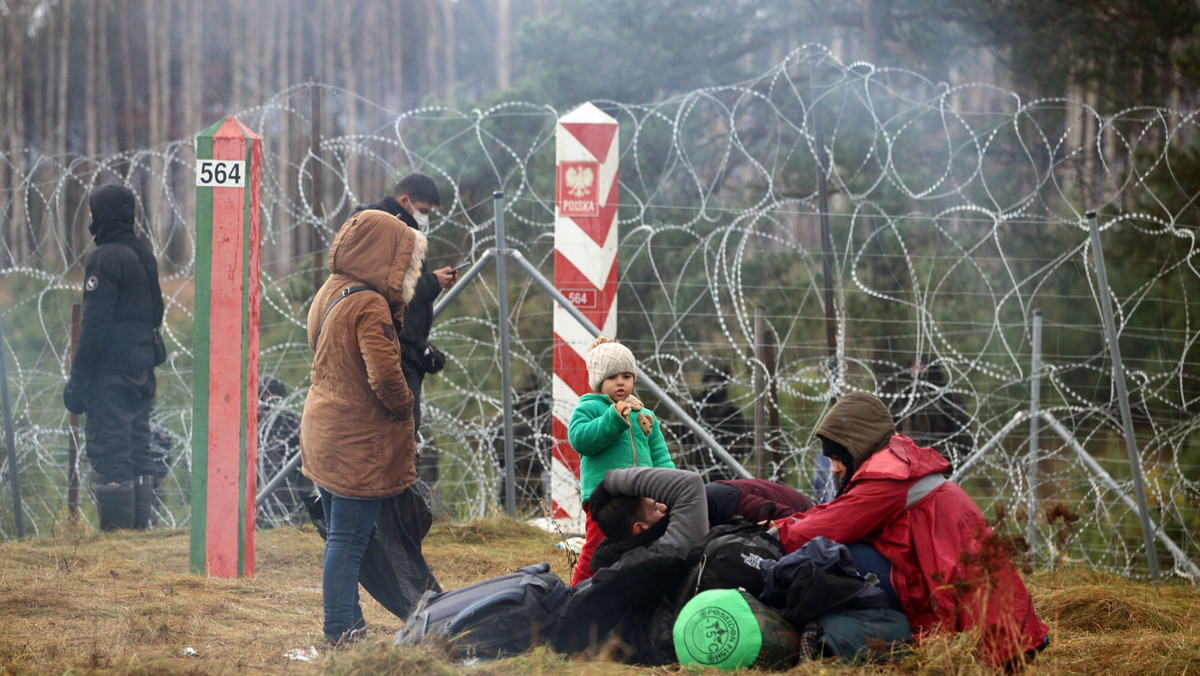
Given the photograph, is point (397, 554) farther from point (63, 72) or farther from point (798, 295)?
point (63, 72)

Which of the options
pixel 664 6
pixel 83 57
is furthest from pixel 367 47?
pixel 664 6

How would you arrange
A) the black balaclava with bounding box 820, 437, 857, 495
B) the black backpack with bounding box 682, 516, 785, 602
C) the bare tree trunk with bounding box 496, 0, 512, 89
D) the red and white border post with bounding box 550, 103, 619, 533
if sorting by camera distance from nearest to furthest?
the black backpack with bounding box 682, 516, 785, 602 → the black balaclava with bounding box 820, 437, 857, 495 → the red and white border post with bounding box 550, 103, 619, 533 → the bare tree trunk with bounding box 496, 0, 512, 89

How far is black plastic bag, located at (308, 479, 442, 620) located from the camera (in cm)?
354

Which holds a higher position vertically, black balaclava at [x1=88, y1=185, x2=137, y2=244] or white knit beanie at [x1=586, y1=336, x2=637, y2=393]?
black balaclava at [x1=88, y1=185, x2=137, y2=244]

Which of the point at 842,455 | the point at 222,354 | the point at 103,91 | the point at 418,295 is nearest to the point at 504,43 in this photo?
the point at 103,91

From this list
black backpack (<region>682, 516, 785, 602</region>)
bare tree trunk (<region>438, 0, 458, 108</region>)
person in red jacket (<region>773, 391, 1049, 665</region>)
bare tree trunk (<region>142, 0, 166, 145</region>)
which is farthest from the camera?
bare tree trunk (<region>438, 0, 458, 108</region>)

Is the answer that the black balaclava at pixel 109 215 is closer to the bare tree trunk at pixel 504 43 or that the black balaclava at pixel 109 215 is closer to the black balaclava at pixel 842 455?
the black balaclava at pixel 842 455

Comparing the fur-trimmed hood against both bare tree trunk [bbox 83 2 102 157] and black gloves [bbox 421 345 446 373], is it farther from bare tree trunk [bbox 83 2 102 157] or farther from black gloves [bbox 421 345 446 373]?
bare tree trunk [bbox 83 2 102 157]

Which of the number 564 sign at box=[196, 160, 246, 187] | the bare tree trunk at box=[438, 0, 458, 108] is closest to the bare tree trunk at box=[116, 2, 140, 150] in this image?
the bare tree trunk at box=[438, 0, 458, 108]

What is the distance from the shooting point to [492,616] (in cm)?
308

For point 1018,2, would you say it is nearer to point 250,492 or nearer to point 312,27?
point 250,492

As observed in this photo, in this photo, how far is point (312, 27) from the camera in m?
33.2

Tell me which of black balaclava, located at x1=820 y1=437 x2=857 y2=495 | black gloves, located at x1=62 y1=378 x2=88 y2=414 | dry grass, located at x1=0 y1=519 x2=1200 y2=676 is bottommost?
dry grass, located at x1=0 y1=519 x2=1200 y2=676

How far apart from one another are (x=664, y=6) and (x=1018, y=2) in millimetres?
3631
